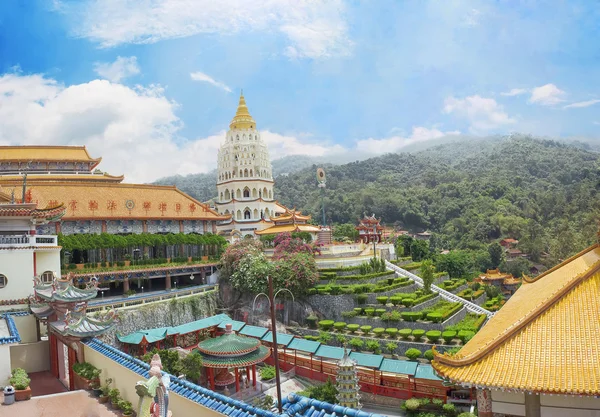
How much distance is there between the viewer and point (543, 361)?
979 centimetres

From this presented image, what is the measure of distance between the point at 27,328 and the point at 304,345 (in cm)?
1194

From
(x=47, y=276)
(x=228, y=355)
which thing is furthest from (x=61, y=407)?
(x=47, y=276)

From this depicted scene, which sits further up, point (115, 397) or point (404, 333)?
point (115, 397)

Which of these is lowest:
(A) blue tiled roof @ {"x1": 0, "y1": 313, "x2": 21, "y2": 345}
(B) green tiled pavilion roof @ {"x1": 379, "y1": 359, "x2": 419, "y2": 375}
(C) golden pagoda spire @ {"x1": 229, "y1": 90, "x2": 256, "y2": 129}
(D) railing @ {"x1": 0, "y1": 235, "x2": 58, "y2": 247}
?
(B) green tiled pavilion roof @ {"x1": 379, "y1": 359, "x2": 419, "y2": 375}

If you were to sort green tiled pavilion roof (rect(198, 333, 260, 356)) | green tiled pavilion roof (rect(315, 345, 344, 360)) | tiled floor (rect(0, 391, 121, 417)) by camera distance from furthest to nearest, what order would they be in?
green tiled pavilion roof (rect(315, 345, 344, 360))
green tiled pavilion roof (rect(198, 333, 260, 356))
tiled floor (rect(0, 391, 121, 417))

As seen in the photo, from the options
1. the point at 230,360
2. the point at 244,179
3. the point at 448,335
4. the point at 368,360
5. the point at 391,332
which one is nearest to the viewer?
the point at 230,360

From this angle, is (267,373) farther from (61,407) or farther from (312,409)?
(312,409)

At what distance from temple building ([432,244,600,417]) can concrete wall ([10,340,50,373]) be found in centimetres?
1447

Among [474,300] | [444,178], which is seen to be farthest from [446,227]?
[474,300]

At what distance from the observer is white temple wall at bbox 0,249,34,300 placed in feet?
65.9

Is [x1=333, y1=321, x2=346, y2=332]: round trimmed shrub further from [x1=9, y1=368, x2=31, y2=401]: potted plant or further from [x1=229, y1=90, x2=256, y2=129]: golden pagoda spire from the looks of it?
[x1=229, y1=90, x2=256, y2=129]: golden pagoda spire

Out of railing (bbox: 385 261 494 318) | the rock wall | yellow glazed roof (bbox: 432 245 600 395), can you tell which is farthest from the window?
railing (bbox: 385 261 494 318)

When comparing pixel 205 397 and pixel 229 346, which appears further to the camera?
pixel 229 346

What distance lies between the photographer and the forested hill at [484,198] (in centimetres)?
7238
